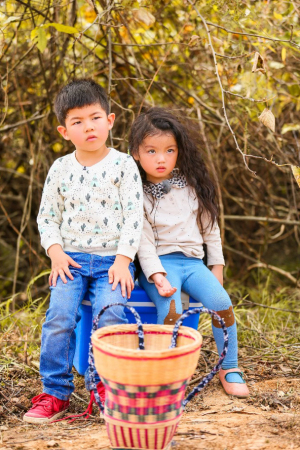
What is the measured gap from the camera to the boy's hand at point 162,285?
2.21 m

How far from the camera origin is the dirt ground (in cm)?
174

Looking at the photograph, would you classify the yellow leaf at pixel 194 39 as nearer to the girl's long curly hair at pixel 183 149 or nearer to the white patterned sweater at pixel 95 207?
the girl's long curly hair at pixel 183 149

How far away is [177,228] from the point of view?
2.44 metres

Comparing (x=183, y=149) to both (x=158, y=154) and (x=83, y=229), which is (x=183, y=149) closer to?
(x=158, y=154)

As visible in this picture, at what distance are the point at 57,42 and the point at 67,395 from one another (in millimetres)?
2167

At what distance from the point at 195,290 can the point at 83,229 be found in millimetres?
550

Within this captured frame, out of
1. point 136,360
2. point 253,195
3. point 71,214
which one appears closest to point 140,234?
point 71,214

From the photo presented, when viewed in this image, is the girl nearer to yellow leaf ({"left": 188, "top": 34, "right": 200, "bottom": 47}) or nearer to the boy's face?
the boy's face

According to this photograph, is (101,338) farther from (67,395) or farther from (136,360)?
(67,395)

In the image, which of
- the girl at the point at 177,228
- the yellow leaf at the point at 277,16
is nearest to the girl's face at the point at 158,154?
the girl at the point at 177,228

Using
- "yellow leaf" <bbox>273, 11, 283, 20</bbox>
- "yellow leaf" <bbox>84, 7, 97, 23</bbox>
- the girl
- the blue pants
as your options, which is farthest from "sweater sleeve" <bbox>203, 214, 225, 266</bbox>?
"yellow leaf" <bbox>84, 7, 97, 23</bbox>

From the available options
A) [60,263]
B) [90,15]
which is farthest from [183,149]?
[90,15]

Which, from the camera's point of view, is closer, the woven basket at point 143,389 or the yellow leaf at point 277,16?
the woven basket at point 143,389

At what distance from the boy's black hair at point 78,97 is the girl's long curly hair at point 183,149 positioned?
0.70ft
